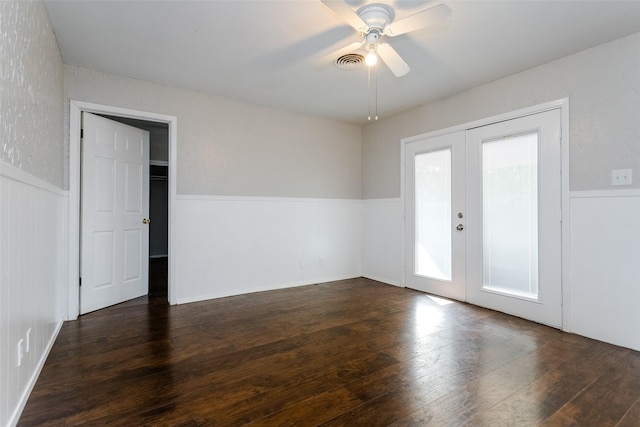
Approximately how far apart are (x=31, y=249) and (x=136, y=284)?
2089 mm

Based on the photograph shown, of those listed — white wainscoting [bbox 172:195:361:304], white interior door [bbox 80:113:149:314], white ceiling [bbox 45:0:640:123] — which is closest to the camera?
white ceiling [bbox 45:0:640:123]

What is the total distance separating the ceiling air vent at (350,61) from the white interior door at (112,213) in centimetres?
256

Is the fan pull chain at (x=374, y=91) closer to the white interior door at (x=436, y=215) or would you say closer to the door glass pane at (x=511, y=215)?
the white interior door at (x=436, y=215)

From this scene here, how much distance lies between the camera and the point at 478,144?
3418 mm

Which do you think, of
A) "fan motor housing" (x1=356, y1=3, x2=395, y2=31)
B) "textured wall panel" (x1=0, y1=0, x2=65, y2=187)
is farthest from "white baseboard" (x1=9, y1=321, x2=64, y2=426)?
"fan motor housing" (x1=356, y1=3, x2=395, y2=31)

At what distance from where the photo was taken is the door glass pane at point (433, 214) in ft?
12.5

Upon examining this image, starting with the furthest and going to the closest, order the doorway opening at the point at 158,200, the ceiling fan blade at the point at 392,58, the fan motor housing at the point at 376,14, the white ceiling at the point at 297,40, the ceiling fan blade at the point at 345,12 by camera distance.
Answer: the doorway opening at the point at 158,200, the ceiling fan blade at the point at 392,58, the white ceiling at the point at 297,40, the fan motor housing at the point at 376,14, the ceiling fan blade at the point at 345,12

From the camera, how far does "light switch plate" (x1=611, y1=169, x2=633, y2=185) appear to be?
2.44 metres

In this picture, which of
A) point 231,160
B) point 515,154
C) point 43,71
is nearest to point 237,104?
point 231,160

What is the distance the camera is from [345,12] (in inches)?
72.3

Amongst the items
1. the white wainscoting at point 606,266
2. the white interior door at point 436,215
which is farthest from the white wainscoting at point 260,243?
the white wainscoting at point 606,266

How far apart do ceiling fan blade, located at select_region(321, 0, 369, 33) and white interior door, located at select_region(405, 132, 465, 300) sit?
212 centimetres

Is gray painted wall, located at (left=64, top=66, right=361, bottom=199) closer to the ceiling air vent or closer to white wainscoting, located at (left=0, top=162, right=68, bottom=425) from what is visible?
white wainscoting, located at (left=0, top=162, right=68, bottom=425)

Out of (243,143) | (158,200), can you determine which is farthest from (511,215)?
(158,200)
